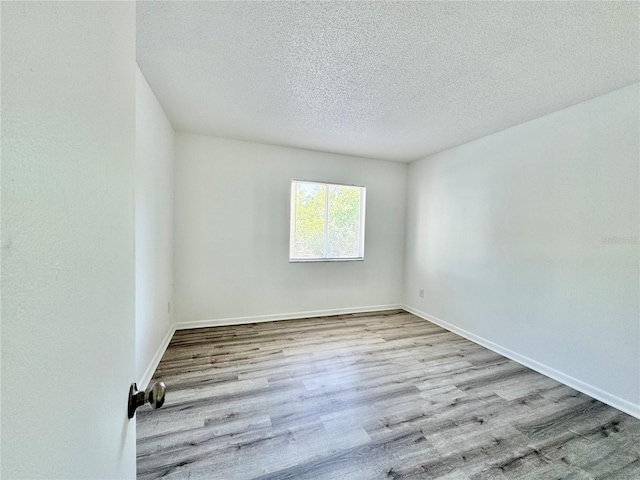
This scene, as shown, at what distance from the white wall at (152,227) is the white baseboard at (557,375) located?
3405 mm

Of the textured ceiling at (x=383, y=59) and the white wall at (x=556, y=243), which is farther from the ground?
the textured ceiling at (x=383, y=59)

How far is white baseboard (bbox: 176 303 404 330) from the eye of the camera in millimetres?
3242

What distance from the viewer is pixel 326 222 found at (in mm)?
3838

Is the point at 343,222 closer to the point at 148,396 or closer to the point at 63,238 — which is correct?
the point at 148,396

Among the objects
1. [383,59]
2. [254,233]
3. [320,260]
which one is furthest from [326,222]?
[383,59]

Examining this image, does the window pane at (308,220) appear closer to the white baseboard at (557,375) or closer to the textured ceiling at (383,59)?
the textured ceiling at (383,59)

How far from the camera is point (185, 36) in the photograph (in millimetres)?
1573

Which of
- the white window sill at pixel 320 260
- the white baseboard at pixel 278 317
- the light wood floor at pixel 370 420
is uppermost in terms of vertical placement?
the white window sill at pixel 320 260

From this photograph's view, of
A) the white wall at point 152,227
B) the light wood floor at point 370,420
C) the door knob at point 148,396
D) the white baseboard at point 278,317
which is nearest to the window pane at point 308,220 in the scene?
the white baseboard at point 278,317

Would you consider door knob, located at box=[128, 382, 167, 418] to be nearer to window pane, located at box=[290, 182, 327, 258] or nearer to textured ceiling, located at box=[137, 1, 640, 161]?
textured ceiling, located at box=[137, 1, 640, 161]

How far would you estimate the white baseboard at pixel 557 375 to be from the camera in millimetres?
1904

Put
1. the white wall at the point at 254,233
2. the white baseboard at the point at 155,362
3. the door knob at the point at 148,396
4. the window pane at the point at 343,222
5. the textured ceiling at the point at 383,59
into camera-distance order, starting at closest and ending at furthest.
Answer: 1. the door knob at the point at 148,396
2. the textured ceiling at the point at 383,59
3. the white baseboard at the point at 155,362
4. the white wall at the point at 254,233
5. the window pane at the point at 343,222

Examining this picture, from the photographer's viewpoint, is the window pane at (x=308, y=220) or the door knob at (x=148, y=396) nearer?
the door knob at (x=148, y=396)

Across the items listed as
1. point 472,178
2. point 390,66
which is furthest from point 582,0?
point 472,178
